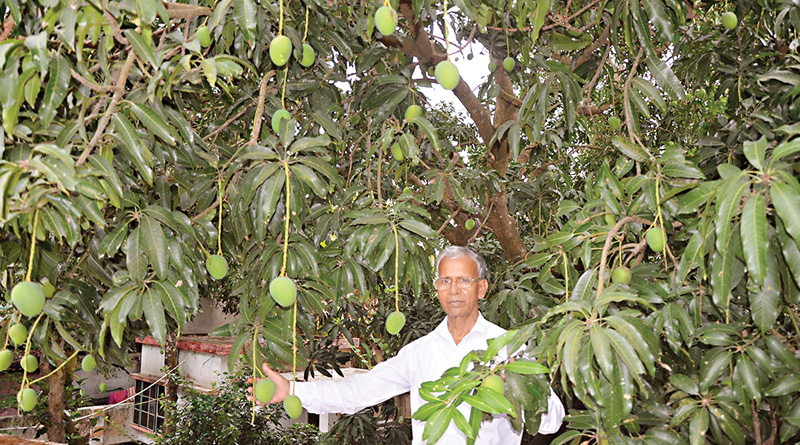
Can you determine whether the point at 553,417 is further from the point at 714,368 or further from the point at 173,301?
the point at 173,301

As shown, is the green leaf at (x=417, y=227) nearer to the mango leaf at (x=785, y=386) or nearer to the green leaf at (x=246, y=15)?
the green leaf at (x=246, y=15)

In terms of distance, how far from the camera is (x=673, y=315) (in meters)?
1.23

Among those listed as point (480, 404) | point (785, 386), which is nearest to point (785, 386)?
point (785, 386)

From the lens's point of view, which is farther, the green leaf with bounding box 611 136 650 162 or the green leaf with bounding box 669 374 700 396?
the green leaf with bounding box 611 136 650 162

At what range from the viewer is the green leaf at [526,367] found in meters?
1.02

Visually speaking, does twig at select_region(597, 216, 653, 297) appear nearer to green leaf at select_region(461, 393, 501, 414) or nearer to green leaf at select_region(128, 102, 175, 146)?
green leaf at select_region(461, 393, 501, 414)

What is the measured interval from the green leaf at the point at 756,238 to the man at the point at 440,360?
3.04 feet

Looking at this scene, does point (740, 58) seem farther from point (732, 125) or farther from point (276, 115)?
point (276, 115)

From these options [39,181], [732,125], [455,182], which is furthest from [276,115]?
[732,125]

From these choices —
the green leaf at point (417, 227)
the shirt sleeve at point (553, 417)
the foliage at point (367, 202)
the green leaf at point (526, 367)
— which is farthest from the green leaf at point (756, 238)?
the green leaf at point (417, 227)

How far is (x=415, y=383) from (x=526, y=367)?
887 mm

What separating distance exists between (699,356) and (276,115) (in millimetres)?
1142

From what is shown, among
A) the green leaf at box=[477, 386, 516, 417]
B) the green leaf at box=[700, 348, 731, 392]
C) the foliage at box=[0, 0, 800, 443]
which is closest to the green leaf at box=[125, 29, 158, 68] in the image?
the foliage at box=[0, 0, 800, 443]

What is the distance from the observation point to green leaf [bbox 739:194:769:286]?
85 centimetres
